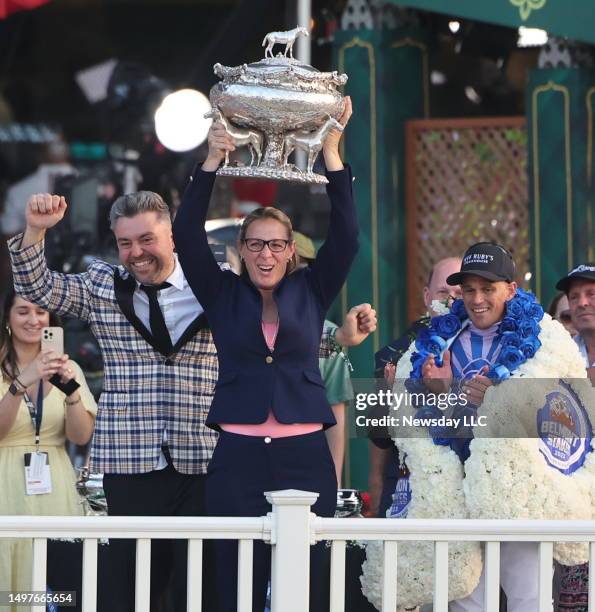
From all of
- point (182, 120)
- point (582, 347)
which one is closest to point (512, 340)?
point (582, 347)

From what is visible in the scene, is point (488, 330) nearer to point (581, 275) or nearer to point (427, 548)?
point (427, 548)

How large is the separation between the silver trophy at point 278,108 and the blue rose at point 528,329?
29.5 inches

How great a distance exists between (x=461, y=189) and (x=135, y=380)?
3.61 meters

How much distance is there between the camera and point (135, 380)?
4.59 m

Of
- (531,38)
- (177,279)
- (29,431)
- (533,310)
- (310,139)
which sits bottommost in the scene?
(29,431)

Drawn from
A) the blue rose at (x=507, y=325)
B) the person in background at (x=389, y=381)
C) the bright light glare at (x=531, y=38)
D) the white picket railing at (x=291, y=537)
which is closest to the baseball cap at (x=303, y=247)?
the person in background at (x=389, y=381)

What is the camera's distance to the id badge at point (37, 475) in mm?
5227

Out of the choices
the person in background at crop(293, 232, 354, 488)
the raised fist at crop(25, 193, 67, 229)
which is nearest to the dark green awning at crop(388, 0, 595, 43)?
the person in background at crop(293, 232, 354, 488)

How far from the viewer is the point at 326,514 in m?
4.29

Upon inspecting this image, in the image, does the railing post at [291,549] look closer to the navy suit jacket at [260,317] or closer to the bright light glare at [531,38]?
the navy suit jacket at [260,317]

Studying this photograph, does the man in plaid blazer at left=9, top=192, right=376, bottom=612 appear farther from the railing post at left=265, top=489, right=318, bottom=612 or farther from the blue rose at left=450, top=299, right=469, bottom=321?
the railing post at left=265, top=489, right=318, bottom=612

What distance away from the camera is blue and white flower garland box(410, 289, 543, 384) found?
439 centimetres

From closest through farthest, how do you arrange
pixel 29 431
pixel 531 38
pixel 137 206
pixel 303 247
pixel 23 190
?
pixel 137 206 < pixel 29 431 < pixel 303 247 < pixel 531 38 < pixel 23 190

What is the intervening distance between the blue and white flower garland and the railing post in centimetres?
78
